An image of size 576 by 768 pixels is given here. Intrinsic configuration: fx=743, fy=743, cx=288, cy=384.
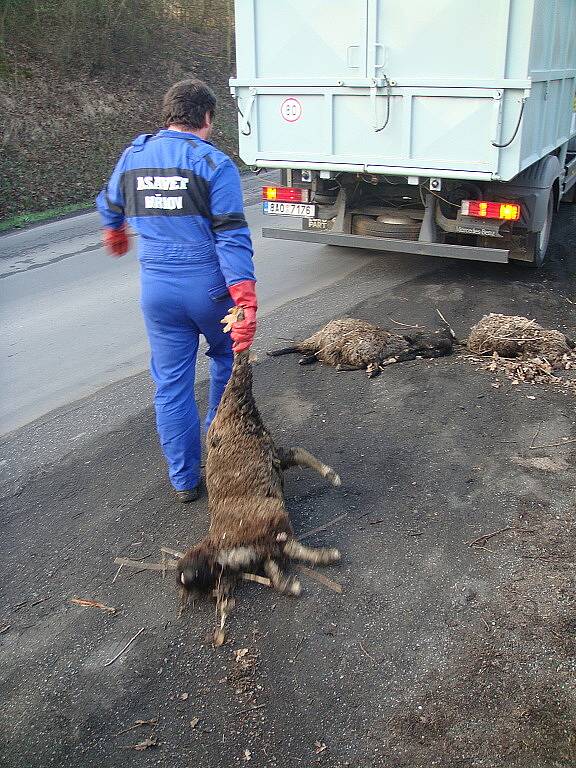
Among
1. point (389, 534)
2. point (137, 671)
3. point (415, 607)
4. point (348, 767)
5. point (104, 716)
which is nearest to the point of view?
point (348, 767)

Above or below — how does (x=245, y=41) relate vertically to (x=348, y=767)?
above

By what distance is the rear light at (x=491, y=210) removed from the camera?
7.16m

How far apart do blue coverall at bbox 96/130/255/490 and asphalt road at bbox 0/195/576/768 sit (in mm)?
543

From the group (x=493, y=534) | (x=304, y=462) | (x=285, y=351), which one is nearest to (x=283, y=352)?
(x=285, y=351)

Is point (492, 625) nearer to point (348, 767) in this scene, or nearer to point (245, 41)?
point (348, 767)

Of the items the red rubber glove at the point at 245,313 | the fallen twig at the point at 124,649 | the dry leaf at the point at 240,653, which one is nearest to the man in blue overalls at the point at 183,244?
the red rubber glove at the point at 245,313

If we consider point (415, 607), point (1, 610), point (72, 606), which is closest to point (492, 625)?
point (415, 607)

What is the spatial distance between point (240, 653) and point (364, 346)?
10.7 feet

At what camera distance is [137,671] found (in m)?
3.00

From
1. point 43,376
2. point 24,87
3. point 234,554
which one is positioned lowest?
point 43,376

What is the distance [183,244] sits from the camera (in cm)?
385

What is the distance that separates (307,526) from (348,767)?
144cm

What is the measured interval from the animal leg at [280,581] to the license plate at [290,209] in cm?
556

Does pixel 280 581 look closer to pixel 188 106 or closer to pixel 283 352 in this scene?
pixel 188 106
